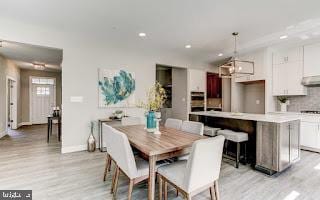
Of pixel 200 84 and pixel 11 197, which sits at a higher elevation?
pixel 200 84

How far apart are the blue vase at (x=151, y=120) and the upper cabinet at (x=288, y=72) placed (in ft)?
13.7

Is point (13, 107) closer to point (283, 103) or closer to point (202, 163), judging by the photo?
point (202, 163)

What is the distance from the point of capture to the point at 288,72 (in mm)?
4820

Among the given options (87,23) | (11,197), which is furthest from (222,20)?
(11,197)

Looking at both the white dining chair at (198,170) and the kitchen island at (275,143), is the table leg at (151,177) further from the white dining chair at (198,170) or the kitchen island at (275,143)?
the kitchen island at (275,143)

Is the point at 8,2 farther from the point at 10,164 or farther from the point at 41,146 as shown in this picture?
the point at 41,146

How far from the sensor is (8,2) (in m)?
2.70

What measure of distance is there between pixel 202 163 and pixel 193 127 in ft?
3.62

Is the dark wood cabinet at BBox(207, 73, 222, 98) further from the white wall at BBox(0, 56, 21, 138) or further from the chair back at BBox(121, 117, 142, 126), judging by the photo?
the white wall at BBox(0, 56, 21, 138)

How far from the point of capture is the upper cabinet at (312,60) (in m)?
4.29

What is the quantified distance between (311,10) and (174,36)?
97.8 inches

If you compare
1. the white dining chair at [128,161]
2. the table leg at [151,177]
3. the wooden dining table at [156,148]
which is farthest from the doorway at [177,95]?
the table leg at [151,177]

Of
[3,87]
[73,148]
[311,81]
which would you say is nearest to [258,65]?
[311,81]

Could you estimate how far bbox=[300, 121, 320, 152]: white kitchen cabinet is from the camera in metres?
4.06
